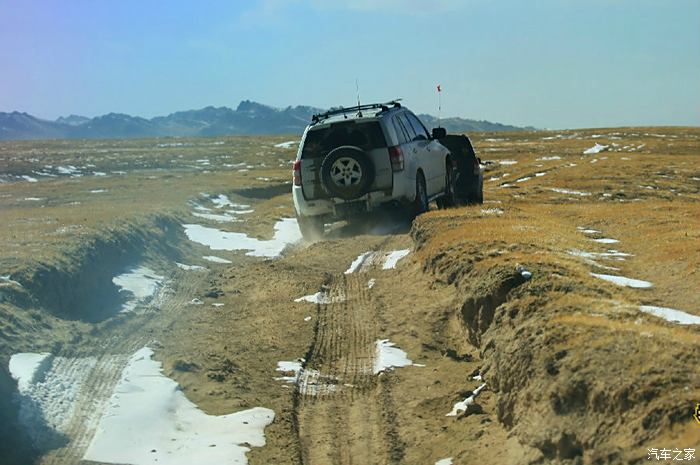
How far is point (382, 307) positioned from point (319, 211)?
473 cm

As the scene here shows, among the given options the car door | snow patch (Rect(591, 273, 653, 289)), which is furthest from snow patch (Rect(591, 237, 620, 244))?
the car door

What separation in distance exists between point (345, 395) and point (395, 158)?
723cm

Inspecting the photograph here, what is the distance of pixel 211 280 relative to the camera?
13.4m

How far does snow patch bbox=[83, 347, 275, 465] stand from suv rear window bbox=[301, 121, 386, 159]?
7.05 meters

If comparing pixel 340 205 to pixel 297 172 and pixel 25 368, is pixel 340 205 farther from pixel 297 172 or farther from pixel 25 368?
pixel 25 368

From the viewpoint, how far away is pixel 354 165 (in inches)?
559

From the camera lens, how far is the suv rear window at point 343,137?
1431 centimetres

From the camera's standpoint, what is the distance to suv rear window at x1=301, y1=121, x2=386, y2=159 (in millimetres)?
14312

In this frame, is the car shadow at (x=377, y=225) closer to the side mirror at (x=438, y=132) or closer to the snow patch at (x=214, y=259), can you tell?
the side mirror at (x=438, y=132)

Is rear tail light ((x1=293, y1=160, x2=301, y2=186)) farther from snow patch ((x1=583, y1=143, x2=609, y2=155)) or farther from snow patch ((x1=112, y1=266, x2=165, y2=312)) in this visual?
snow patch ((x1=583, y1=143, x2=609, y2=155))

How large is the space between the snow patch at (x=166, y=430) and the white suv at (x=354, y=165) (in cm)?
678

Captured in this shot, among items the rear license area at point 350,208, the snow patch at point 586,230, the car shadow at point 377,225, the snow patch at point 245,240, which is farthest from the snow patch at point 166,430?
the snow patch at point 245,240

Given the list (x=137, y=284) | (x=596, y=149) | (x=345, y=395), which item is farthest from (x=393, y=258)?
(x=596, y=149)

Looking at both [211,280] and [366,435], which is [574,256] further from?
[211,280]
